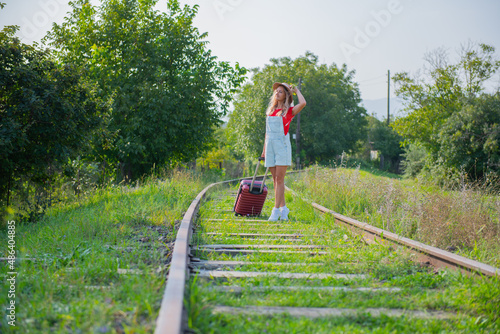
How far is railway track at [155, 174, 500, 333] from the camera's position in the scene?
2238mm

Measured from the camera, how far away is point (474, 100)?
69.3 ft

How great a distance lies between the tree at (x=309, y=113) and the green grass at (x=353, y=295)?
34443 mm

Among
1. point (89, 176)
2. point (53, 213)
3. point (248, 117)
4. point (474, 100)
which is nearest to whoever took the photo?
point (53, 213)

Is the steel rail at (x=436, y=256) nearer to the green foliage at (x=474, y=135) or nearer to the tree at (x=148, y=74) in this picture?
the tree at (x=148, y=74)

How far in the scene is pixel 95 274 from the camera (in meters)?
3.00

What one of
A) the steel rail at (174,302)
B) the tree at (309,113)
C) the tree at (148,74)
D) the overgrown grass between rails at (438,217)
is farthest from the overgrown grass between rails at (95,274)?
the tree at (309,113)

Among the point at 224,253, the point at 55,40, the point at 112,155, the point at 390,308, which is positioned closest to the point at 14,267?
the point at 224,253

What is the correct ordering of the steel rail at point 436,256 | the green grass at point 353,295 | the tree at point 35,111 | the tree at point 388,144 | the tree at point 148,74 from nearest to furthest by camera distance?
the green grass at point 353,295 → the steel rail at point 436,256 → the tree at point 35,111 → the tree at point 148,74 → the tree at point 388,144

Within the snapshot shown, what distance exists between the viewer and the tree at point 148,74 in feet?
46.4

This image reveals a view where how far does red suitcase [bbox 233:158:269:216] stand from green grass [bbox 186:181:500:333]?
80.2 inches

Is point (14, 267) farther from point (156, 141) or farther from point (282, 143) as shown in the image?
point (156, 141)

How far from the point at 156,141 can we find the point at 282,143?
9048 mm

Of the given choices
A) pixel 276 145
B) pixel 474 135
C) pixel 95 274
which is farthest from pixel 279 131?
pixel 474 135

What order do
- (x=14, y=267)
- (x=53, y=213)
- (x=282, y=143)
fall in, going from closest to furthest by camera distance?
(x=14, y=267)
(x=282, y=143)
(x=53, y=213)
